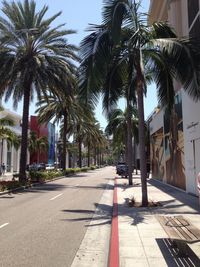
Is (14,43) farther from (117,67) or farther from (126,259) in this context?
(126,259)

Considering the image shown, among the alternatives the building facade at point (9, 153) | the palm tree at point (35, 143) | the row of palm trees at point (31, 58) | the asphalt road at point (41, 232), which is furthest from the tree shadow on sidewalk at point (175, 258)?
the palm tree at point (35, 143)

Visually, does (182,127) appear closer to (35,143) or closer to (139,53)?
(139,53)

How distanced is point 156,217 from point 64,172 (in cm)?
4134

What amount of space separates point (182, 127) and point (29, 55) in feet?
41.9

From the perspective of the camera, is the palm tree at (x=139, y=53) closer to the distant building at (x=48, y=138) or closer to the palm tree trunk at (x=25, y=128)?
the palm tree trunk at (x=25, y=128)

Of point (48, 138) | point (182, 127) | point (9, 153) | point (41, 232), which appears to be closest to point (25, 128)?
point (182, 127)

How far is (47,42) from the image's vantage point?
33.2m

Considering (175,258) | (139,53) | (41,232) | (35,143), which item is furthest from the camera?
(35,143)

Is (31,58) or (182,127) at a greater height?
(31,58)

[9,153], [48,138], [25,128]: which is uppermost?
[48,138]

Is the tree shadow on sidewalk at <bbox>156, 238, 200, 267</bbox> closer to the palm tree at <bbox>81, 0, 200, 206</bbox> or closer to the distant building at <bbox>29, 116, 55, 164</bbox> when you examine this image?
the palm tree at <bbox>81, 0, 200, 206</bbox>

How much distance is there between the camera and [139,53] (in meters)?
17.8

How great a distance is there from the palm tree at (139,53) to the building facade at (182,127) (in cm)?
289

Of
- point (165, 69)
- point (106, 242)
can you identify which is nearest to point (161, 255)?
point (106, 242)
